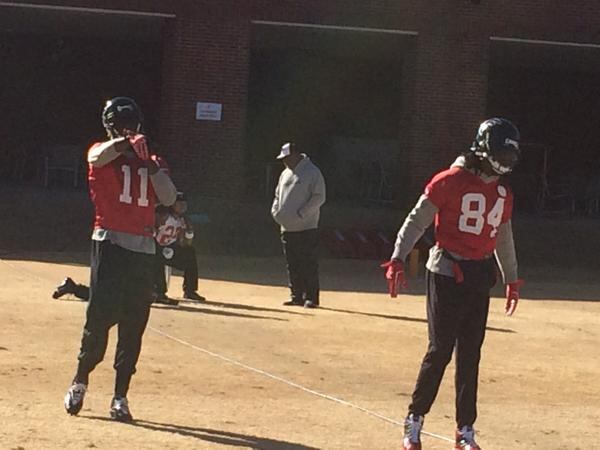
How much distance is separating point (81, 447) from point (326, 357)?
15.5 feet

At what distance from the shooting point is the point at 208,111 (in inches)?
1026

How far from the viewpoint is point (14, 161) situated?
3575 cm

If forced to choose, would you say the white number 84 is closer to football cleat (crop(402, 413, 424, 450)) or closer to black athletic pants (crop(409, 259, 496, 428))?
black athletic pants (crop(409, 259, 496, 428))

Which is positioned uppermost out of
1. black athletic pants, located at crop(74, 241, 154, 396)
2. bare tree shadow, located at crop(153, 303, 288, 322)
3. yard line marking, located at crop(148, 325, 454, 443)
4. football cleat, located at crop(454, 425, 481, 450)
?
black athletic pants, located at crop(74, 241, 154, 396)

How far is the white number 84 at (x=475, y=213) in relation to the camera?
7.92 metres

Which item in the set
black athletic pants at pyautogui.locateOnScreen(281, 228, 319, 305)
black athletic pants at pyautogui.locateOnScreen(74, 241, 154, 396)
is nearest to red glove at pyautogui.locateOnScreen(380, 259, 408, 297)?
black athletic pants at pyautogui.locateOnScreen(74, 241, 154, 396)

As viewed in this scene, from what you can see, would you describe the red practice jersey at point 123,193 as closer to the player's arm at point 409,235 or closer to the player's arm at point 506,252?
the player's arm at point 409,235

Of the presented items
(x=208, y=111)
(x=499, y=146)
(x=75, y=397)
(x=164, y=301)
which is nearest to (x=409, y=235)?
(x=499, y=146)

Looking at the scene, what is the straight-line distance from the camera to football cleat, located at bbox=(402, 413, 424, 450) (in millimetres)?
8039

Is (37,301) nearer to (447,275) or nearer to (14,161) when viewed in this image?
(447,275)

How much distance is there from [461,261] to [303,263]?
837 centimetres

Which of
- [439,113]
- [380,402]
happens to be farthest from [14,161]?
[380,402]

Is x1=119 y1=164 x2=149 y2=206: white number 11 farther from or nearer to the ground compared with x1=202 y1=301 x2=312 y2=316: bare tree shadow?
farther from the ground

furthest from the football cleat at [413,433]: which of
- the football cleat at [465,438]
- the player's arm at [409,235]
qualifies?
the player's arm at [409,235]
